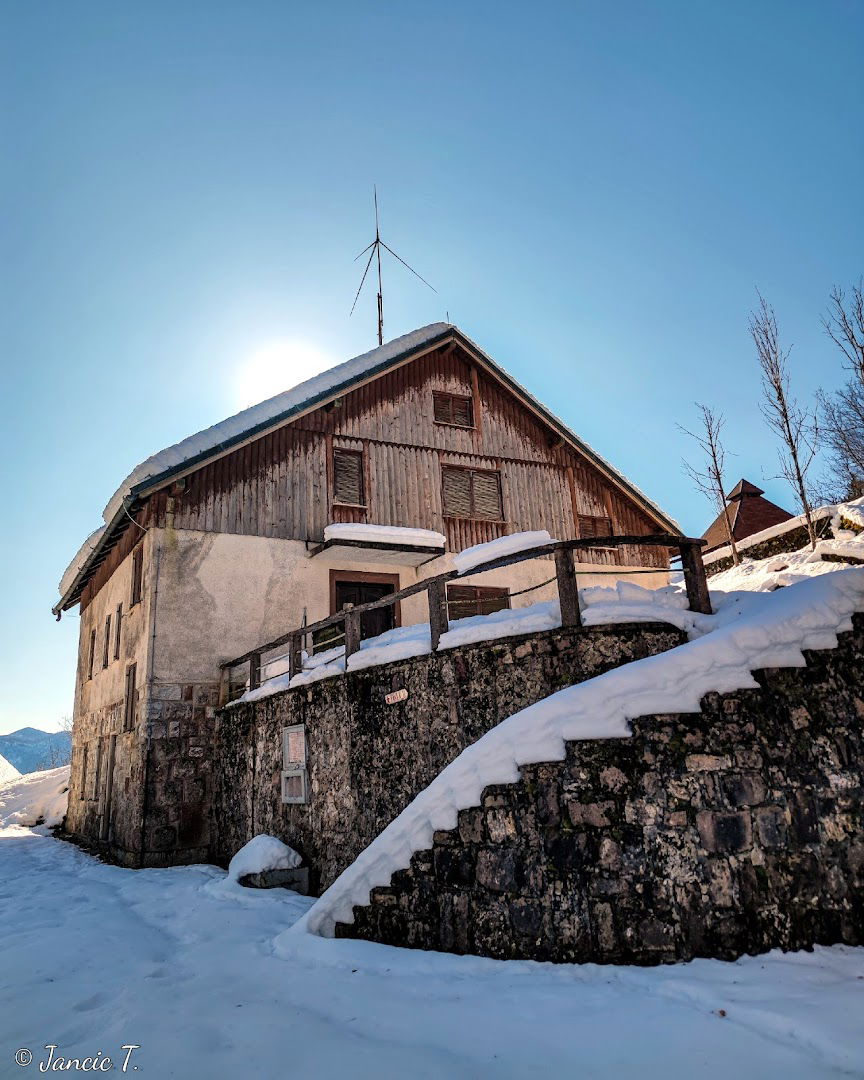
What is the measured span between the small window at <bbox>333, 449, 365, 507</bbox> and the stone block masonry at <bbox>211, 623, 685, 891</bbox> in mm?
5766

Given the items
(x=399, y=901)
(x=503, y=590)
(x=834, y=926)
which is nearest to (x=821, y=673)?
(x=834, y=926)

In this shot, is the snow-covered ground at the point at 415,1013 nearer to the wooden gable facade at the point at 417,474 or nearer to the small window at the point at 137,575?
the small window at the point at 137,575

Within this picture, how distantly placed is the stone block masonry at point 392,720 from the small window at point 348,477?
18.9 ft

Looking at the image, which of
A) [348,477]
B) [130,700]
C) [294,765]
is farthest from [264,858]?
[348,477]

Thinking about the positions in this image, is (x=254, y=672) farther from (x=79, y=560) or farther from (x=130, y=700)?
(x=79, y=560)

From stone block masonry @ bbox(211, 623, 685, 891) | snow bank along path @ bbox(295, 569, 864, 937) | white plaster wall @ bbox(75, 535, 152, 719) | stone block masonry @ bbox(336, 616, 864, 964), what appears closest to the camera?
stone block masonry @ bbox(336, 616, 864, 964)

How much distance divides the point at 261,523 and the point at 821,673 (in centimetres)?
1113

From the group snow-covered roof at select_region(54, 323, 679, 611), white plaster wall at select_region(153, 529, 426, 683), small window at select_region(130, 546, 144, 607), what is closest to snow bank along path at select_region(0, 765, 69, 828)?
snow-covered roof at select_region(54, 323, 679, 611)

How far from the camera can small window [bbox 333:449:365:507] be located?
15.6 m

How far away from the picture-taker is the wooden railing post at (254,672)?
12.0 m

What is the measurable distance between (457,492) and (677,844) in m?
12.3

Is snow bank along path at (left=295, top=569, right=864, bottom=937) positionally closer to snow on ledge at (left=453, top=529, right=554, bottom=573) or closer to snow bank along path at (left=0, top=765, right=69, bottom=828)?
snow on ledge at (left=453, top=529, right=554, bottom=573)

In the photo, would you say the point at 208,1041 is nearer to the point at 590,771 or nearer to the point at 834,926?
the point at 590,771

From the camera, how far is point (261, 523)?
14.5 m
